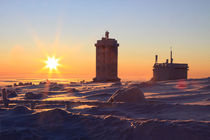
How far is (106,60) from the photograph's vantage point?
17.3 m

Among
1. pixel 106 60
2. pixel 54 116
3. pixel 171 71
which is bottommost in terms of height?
pixel 54 116

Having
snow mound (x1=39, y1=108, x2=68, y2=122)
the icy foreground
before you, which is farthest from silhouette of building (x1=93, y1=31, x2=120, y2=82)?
snow mound (x1=39, y1=108, x2=68, y2=122)

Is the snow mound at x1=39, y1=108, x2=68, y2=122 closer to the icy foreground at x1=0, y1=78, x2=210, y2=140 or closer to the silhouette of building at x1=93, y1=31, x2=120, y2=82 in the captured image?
the icy foreground at x1=0, y1=78, x2=210, y2=140

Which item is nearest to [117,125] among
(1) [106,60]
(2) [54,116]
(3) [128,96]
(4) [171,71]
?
(2) [54,116]

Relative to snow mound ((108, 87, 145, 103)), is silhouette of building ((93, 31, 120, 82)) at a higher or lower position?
higher

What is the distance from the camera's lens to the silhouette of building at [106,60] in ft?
56.9

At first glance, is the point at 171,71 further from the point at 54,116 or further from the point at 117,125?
the point at 117,125

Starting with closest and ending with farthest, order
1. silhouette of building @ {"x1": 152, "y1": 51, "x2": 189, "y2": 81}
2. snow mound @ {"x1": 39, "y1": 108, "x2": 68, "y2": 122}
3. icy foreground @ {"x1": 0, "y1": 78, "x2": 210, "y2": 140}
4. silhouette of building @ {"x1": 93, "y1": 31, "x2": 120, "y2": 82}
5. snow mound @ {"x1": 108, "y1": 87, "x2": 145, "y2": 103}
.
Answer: icy foreground @ {"x1": 0, "y1": 78, "x2": 210, "y2": 140}
snow mound @ {"x1": 39, "y1": 108, "x2": 68, "y2": 122}
snow mound @ {"x1": 108, "y1": 87, "x2": 145, "y2": 103}
silhouette of building @ {"x1": 93, "y1": 31, "x2": 120, "y2": 82}
silhouette of building @ {"x1": 152, "y1": 51, "x2": 189, "y2": 81}

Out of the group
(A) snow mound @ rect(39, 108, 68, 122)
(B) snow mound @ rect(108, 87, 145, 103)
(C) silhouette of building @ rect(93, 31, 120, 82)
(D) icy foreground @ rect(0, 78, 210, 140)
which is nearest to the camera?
(D) icy foreground @ rect(0, 78, 210, 140)

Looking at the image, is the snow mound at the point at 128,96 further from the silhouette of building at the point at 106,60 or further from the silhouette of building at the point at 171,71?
the silhouette of building at the point at 171,71

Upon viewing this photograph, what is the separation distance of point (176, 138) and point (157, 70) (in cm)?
1601

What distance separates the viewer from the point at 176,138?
2.72 metres

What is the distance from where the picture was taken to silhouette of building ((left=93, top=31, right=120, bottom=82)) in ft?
56.9

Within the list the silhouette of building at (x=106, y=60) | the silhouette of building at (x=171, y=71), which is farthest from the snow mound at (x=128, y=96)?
the silhouette of building at (x=171, y=71)
